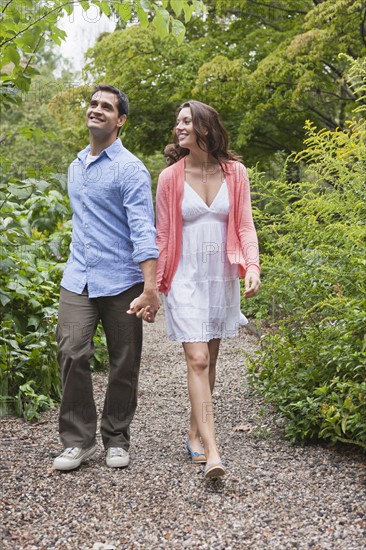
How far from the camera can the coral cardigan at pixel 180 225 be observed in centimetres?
382

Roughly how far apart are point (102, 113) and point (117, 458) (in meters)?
1.74

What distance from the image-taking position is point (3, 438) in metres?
4.50

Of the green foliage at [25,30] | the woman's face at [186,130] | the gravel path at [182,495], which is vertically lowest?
the gravel path at [182,495]

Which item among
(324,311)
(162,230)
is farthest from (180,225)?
(324,311)

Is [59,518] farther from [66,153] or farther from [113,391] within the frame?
[66,153]

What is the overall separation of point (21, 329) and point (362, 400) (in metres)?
2.74

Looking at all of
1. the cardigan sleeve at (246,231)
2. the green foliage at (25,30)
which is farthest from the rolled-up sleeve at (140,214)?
the green foliage at (25,30)

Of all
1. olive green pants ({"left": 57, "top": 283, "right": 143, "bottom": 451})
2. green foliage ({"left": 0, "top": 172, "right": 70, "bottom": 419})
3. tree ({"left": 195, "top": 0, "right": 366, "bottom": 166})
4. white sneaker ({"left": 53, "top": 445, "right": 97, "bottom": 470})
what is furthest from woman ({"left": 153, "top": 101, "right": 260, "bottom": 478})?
tree ({"left": 195, "top": 0, "right": 366, "bottom": 166})

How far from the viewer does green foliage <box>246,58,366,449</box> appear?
12.1 feet

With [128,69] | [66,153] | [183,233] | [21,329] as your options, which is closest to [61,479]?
[183,233]

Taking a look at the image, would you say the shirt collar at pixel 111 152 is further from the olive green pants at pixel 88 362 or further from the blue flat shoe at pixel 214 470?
the blue flat shoe at pixel 214 470

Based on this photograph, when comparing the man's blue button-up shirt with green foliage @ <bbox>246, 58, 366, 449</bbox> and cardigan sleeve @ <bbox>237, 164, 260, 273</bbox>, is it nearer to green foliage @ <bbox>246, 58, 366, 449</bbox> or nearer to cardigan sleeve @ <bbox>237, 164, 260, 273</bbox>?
cardigan sleeve @ <bbox>237, 164, 260, 273</bbox>

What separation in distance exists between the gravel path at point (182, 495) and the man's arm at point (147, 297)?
809mm

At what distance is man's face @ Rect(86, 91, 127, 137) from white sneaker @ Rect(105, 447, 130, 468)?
1617 mm
